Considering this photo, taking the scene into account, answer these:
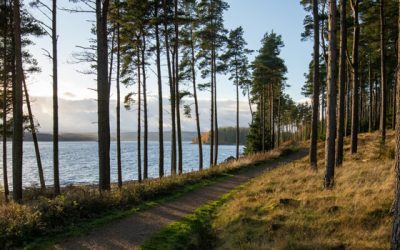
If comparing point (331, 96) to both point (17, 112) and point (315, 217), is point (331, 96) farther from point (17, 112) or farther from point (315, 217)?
point (17, 112)

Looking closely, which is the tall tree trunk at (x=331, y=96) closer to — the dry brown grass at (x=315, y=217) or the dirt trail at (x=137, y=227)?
the dry brown grass at (x=315, y=217)

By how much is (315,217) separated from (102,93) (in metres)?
8.03

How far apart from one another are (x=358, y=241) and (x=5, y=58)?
62.6ft

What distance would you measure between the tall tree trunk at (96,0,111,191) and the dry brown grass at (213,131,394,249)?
4.56 meters

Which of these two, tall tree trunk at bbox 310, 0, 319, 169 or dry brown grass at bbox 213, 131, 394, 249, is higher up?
tall tree trunk at bbox 310, 0, 319, 169

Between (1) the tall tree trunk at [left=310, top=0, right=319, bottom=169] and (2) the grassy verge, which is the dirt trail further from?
(1) the tall tree trunk at [left=310, top=0, right=319, bottom=169]

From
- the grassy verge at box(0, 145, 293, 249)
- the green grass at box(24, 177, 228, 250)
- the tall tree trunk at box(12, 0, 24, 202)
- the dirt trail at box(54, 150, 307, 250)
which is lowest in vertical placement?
the dirt trail at box(54, 150, 307, 250)

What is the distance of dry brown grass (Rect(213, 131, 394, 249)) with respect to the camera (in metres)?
6.17

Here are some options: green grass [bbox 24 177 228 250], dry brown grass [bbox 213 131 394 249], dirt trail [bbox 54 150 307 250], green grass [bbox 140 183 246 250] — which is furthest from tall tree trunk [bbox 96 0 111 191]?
dry brown grass [bbox 213 131 394 249]

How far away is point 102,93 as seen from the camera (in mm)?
12078

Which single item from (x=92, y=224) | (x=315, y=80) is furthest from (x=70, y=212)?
(x=315, y=80)

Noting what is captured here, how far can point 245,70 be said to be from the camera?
1427 inches

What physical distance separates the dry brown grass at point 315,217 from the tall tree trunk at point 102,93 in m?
4.56

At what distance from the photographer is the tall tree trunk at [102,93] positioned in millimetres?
12062
